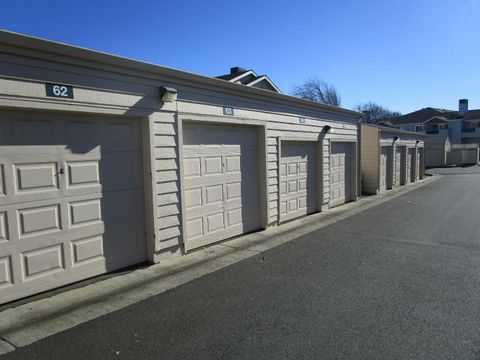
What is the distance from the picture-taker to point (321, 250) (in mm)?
6902

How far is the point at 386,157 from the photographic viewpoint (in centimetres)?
1811

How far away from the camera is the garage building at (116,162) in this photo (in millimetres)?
4504

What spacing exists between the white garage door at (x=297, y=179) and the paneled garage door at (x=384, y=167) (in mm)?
7571

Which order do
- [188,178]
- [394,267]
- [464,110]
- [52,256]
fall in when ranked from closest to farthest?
1. [52,256]
2. [394,267]
3. [188,178]
4. [464,110]

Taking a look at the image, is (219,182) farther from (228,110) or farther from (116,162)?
(116,162)

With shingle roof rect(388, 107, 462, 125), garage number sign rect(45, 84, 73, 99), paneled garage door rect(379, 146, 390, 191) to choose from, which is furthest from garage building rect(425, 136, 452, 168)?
garage number sign rect(45, 84, 73, 99)

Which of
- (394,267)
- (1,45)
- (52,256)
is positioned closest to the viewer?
(1,45)

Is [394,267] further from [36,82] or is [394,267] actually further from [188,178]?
[36,82]

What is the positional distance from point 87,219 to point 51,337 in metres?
1.88

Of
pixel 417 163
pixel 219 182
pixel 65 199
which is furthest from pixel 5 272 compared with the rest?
pixel 417 163

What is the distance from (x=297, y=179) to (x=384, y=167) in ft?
31.0

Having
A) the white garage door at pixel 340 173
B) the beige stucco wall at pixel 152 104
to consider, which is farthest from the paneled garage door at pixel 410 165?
the beige stucco wall at pixel 152 104

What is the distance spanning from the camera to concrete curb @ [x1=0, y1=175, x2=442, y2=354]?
12.7 feet

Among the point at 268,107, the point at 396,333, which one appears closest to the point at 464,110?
the point at 268,107
